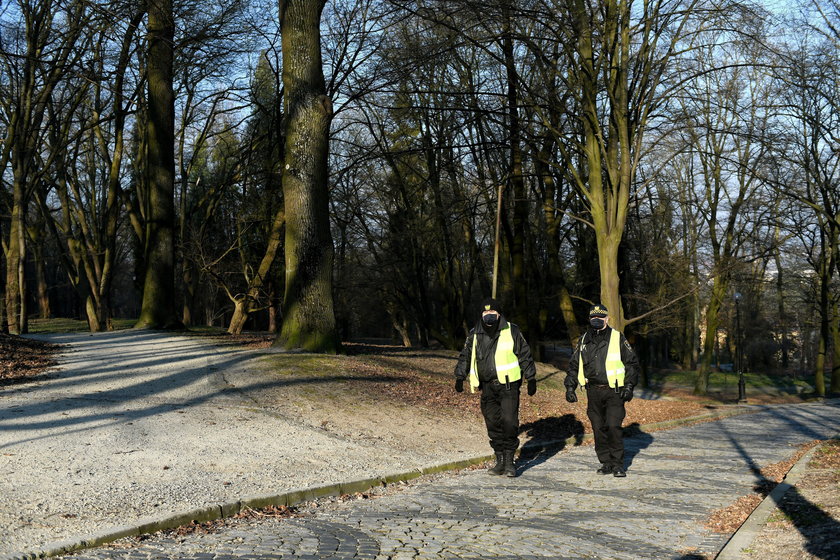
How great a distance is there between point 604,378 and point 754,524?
12.0 ft

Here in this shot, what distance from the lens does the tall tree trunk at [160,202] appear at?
23922mm

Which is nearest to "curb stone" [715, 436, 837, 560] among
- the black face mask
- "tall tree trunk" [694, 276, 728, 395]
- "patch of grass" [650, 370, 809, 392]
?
the black face mask

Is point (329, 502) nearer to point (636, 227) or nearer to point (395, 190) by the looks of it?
point (395, 190)

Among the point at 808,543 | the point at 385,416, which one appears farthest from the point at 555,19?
the point at 808,543

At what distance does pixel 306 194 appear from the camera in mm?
17125

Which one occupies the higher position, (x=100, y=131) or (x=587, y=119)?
(x=100, y=131)

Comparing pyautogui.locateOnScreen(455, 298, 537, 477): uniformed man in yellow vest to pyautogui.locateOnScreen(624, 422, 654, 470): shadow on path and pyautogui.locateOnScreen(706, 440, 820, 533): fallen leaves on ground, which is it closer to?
pyautogui.locateOnScreen(624, 422, 654, 470): shadow on path

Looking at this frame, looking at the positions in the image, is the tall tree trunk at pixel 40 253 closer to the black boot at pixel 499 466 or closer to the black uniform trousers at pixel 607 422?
the black boot at pixel 499 466

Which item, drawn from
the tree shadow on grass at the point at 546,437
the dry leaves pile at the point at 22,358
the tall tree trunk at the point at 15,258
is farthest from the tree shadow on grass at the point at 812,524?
the tall tree trunk at the point at 15,258

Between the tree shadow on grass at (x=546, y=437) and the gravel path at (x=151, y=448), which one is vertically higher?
the gravel path at (x=151, y=448)

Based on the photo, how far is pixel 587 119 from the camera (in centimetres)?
2002

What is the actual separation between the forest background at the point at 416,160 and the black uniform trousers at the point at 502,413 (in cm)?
766

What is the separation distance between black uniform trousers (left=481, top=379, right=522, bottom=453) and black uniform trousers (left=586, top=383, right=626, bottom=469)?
1.06 meters

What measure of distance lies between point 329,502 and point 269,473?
976mm
